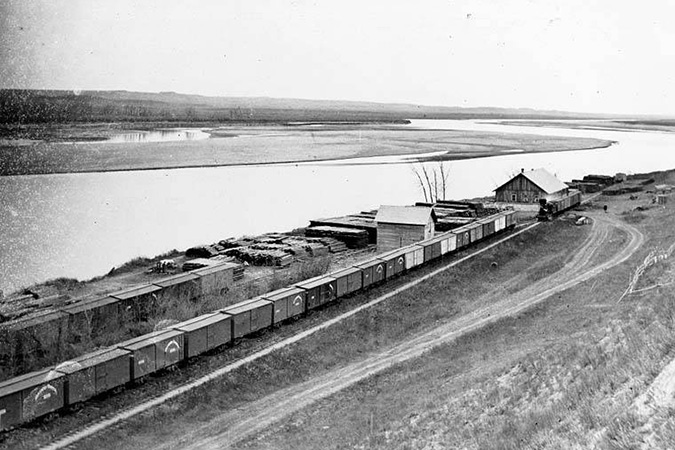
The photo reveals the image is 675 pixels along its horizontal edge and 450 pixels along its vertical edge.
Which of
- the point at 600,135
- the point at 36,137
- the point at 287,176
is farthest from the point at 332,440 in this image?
the point at 600,135

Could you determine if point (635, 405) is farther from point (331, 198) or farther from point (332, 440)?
point (331, 198)

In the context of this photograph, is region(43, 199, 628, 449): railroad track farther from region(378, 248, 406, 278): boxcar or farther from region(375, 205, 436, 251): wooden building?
region(375, 205, 436, 251): wooden building

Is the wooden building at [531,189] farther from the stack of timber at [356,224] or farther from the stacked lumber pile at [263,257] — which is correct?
the stacked lumber pile at [263,257]

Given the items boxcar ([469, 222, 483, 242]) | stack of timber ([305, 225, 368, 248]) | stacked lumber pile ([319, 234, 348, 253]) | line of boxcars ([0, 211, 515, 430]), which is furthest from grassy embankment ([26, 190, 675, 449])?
stack of timber ([305, 225, 368, 248])

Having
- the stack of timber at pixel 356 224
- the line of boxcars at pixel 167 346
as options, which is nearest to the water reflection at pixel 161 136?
the stack of timber at pixel 356 224

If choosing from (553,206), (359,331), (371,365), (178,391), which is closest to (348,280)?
(359,331)

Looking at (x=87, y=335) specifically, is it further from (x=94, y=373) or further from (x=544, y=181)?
(x=544, y=181)
